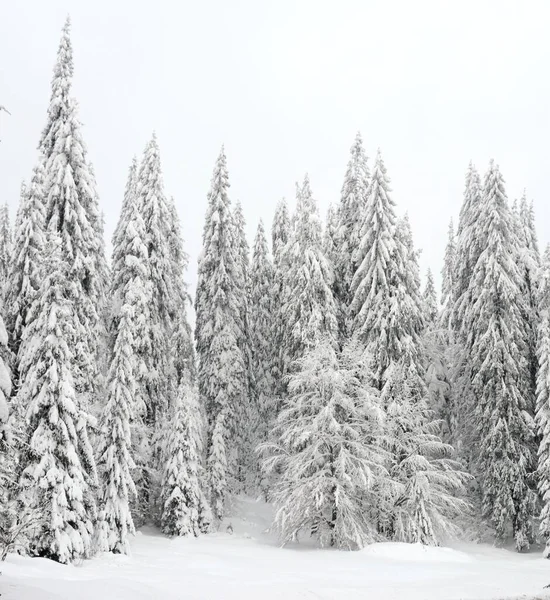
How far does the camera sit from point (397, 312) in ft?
98.2

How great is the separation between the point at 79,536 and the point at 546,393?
69.6 feet

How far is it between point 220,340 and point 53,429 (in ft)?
56.5

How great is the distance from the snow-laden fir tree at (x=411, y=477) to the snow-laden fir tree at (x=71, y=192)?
46.2 ft

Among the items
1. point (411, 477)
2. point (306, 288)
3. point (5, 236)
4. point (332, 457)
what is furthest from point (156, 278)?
point (5, 236)

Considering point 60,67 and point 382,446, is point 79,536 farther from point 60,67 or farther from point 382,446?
point 60,67

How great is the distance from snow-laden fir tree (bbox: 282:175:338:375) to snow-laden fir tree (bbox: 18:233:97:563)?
1514 cm

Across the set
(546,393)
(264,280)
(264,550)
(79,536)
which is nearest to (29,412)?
(79,536)

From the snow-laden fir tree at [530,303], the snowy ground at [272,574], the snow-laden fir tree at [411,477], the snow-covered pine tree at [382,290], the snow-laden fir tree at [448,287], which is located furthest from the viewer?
the snow-laden fir tree at [448,287]

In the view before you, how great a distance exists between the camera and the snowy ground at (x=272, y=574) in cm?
1412

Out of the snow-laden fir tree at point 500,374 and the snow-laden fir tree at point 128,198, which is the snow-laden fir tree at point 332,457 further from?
the snow-laden fir tree at point 128,198

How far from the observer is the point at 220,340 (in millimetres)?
35281

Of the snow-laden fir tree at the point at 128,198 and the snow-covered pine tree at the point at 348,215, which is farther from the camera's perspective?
the snow-covered pine tree at the point at 348,215

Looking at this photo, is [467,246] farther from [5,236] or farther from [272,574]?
[5,236]

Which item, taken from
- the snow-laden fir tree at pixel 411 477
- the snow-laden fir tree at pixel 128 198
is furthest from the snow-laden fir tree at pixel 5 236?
the snow-laden fir tree at pixel 411 477
